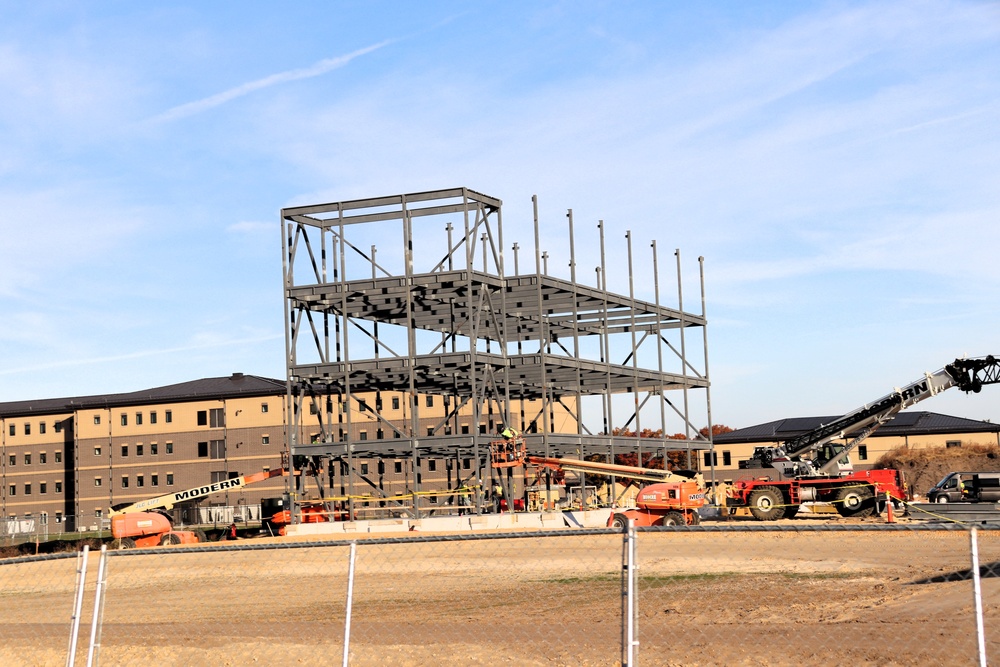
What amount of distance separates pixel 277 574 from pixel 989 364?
110ft

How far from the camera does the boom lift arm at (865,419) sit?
1964 inches

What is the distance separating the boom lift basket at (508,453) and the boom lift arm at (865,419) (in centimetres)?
1286

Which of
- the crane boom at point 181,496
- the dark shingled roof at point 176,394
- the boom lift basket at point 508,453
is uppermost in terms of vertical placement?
the dark shingled roof at point 176,394

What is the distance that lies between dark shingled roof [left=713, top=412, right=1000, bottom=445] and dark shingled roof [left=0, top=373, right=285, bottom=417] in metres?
36.4

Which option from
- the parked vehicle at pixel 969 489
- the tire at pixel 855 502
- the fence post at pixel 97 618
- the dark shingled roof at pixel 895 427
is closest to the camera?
the fence post at pixel 97 618

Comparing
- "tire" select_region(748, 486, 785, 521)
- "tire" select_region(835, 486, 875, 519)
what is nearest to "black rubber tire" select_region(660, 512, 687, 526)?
"tire" select_region(748, 486, 785, 521)

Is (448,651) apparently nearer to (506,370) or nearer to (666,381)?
(506,370)

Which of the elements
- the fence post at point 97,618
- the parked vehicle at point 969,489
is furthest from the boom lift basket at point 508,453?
the fence post at point 97,618

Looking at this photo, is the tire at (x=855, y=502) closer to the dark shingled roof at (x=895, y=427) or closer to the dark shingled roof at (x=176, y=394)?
the dark shingled roof at (x=895, y=427)

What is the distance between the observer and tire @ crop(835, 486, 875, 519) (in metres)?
44.4

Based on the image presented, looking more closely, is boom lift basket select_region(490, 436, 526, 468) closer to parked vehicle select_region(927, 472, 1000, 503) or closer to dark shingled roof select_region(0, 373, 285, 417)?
parked vehicle select_region(927, 472, 1000, 503)

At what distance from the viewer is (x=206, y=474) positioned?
9031 centimetres

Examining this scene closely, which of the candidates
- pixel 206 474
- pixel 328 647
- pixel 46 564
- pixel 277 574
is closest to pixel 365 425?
pixel 206 474

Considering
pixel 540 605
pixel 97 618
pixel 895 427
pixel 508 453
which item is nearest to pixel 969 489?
pixel 508 453
